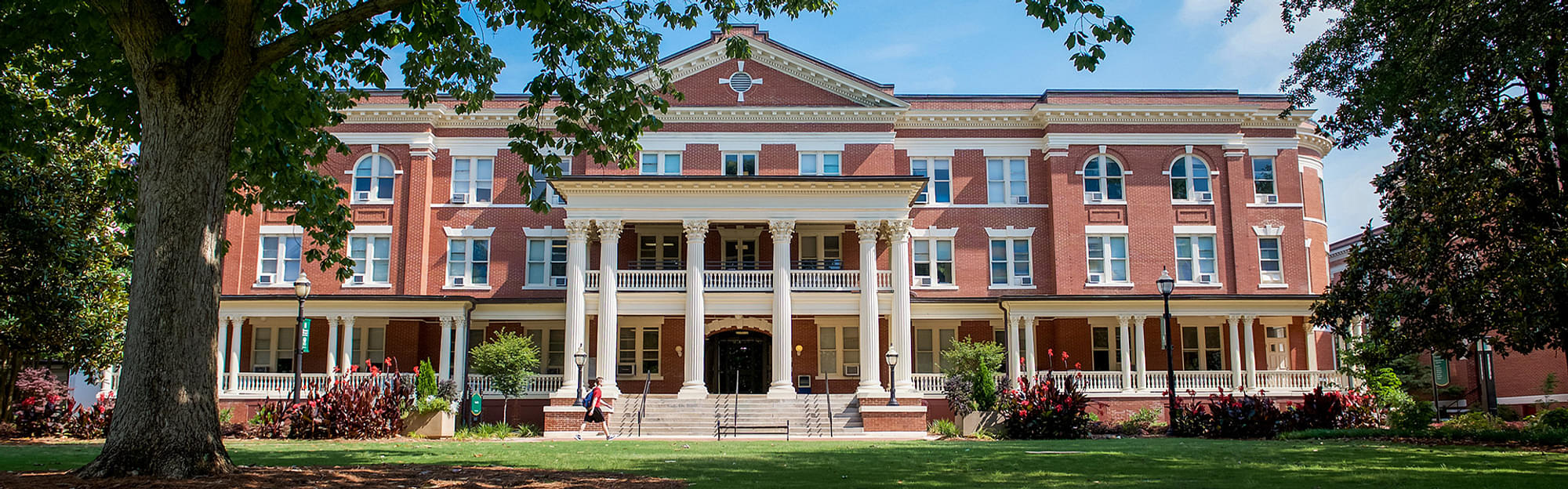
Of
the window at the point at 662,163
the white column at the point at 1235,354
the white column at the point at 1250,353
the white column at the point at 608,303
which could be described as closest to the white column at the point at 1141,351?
the white column at the point at 1235,354

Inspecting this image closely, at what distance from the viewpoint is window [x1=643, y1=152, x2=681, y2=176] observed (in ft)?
120

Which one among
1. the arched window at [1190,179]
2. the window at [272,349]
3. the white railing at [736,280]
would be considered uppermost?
the arched window at [1190,179]

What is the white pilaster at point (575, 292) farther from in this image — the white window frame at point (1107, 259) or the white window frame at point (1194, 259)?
the white window frame at point (1194, 259)

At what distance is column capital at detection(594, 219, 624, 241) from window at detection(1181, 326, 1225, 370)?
64.2 ft

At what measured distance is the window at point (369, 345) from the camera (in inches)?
1443

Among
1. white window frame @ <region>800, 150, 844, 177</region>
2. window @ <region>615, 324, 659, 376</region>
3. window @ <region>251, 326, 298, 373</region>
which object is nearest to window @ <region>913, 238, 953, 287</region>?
white window frame @ <region>800, 150, 844, 177</region>

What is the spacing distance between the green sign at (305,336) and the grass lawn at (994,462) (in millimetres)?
5784

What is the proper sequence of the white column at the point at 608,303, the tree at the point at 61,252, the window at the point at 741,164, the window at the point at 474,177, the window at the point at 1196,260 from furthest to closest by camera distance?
the window at the point at 474,177 → the window at the point at 1196,260 → the window at the point at 741,164 → the white column at the point at 608,303 → the tree at the point at 61,252

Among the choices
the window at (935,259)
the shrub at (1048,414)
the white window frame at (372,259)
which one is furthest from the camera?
the window at (935,259)

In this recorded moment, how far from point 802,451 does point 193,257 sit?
952 cm

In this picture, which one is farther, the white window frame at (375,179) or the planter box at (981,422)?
the white window frame at (375,179)

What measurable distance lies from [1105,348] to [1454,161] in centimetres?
1902

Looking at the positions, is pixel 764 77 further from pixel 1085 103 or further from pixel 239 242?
pixel 239 242

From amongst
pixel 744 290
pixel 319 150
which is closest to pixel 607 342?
pixel 744 290
